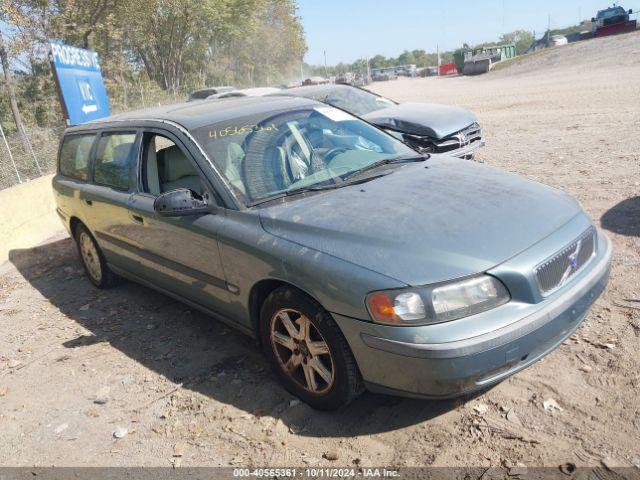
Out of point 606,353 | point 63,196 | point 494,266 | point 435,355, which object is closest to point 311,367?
point 435,355

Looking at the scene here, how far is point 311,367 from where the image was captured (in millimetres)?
3111

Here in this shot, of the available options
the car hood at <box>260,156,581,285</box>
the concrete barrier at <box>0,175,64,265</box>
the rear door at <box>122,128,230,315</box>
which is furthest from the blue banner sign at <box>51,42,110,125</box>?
the car hood at <box>260,156,581,285</box>

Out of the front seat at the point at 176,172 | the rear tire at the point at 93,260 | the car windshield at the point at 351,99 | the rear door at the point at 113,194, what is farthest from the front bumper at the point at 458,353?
the car windshield at the point at 351,99

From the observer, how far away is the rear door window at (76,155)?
5254mm

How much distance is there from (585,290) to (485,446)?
966 millimetres

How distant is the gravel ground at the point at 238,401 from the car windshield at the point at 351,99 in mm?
4136

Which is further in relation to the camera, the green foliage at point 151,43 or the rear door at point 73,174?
the green foliage at point 151,43

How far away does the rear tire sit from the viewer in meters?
5.47

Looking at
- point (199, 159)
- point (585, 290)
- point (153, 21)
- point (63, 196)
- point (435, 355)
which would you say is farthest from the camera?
point (153, 21)

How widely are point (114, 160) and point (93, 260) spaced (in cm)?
137

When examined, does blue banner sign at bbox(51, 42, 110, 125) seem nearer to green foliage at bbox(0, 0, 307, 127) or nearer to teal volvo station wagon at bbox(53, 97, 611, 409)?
green foliage at bbox(0, 0, 307, 127)

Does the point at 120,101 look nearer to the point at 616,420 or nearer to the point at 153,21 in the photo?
the point at 153,21

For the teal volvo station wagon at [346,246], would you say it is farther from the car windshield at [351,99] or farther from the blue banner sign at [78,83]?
the blue banner sign at [78,83]

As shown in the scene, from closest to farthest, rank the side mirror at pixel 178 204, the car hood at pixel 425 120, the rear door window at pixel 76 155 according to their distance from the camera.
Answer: the side mirror at pixel 178 204, the rear door window at pixel 76 155, the car hood at pixel 425 120
